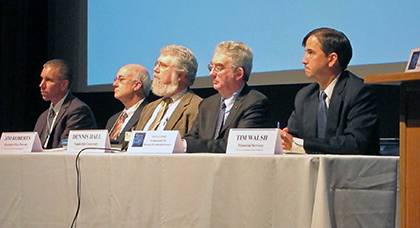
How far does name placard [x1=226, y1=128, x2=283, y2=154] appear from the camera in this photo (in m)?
2.48

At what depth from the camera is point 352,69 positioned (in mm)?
4141

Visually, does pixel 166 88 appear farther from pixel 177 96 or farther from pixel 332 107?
pixel 332 107

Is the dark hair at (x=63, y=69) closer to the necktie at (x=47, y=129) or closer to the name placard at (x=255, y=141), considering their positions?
the necktie at (x=47, y=129)

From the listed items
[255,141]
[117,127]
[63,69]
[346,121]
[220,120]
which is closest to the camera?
[255,141]

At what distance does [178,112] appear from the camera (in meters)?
3.94

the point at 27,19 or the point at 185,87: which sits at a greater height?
the point at 27,19

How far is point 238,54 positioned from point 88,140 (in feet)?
2.93

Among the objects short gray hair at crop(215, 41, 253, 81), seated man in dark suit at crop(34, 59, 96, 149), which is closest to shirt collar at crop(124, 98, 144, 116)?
seated man in dark suit at crop(34, 59, 96, 149)

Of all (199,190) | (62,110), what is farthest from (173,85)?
(199,190)

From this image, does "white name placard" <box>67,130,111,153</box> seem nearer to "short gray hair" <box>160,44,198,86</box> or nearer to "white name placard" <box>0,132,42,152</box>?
"white name placard" <box>0,132,42,152</box>

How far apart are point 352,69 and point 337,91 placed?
964 mm

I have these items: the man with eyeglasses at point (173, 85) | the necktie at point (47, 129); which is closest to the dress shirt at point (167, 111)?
the man with eyeglasses at point (173, 85)

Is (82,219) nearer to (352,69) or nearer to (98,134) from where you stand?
(98,134)

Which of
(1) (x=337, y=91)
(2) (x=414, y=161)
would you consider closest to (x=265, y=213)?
(2) (x=414, y=161)
